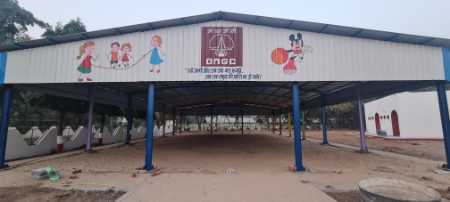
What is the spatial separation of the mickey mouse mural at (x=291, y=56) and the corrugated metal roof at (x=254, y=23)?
2.10 ft

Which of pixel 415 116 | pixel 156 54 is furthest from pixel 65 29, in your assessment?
pixel 415 116

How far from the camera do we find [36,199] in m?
5.14

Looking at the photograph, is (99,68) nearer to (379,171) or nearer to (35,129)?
(379,171)

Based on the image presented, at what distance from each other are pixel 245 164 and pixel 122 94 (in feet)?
34.9

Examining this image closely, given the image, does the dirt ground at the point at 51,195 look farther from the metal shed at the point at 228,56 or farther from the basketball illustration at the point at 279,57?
the basketball illustration at the point at 279,57

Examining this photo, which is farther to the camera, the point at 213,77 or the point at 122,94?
the point at 122,94

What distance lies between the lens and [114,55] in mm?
7961

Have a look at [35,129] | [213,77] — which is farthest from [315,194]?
[35,129]

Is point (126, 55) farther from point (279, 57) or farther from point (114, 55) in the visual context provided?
point (279, 57)

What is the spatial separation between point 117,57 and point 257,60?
16.2ft

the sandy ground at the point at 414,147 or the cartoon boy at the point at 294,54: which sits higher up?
the cartoon boy at the point at 294,54

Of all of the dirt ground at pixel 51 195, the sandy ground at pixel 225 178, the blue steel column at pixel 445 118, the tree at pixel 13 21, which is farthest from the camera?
the tree at pixel 13 21

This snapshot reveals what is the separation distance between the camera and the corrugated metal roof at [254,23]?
303 inches

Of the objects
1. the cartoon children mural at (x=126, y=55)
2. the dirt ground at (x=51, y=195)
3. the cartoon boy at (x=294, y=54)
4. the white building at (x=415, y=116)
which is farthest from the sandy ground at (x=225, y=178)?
the white building at (x=415, y=116)
